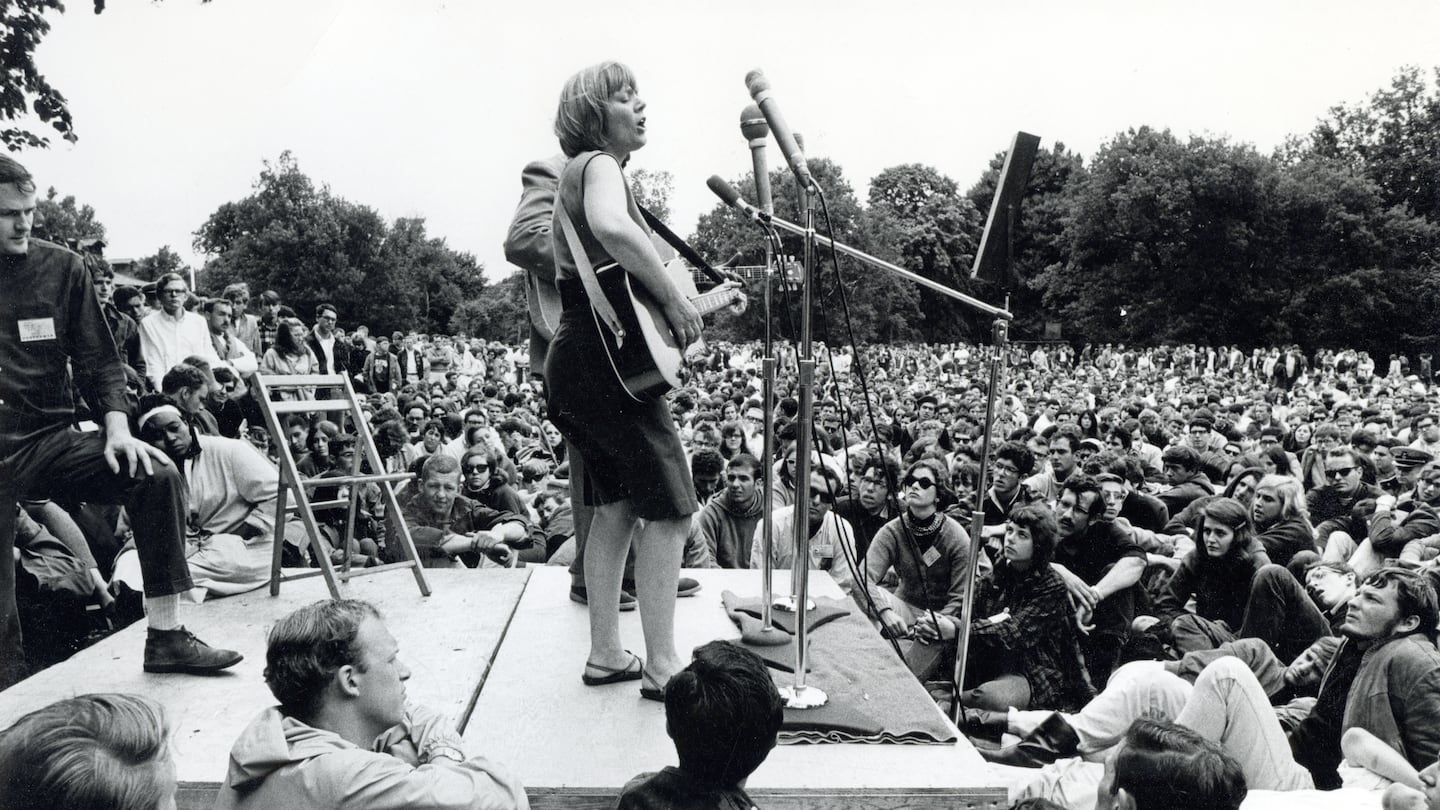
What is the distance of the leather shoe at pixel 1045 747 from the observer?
3871 millimetres

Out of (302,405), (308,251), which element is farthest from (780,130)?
(308,251)

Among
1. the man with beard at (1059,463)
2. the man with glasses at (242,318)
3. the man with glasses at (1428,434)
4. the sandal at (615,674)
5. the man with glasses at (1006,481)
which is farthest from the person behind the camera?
the man with glasses at (1428,434)

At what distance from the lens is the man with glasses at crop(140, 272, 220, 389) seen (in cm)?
699

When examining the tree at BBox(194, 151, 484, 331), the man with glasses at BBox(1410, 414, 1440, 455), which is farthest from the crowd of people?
the tree at BBox(194, 151, 484, 331)

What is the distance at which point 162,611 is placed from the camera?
3.12m

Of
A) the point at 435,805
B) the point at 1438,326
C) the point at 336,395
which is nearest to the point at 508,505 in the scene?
the point at 435,805

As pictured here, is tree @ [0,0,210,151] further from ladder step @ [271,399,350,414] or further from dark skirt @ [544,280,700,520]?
dark skirt @ [544,280,700,520]

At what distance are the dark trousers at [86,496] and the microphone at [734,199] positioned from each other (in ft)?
6.34

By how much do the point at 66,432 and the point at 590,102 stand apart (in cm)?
185

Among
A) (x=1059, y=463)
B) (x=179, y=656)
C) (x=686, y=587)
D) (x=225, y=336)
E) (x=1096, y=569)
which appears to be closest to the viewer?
(x=179, y=656)

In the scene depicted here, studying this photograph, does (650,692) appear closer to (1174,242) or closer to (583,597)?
(583,597)

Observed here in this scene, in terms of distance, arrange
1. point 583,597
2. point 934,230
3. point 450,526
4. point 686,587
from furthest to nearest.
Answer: point 934,230 < point 450,526 < point 686,587 < point 583,597

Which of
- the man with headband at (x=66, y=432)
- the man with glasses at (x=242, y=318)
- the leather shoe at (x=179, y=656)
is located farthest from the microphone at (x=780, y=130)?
the man with glasses at (x=242, y=318)

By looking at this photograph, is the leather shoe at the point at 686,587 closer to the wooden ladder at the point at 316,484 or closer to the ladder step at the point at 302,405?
the wooden ladder at the point at 316,484
